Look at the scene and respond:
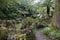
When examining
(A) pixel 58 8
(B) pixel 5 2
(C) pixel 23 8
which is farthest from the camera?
(C) pixel 23 8

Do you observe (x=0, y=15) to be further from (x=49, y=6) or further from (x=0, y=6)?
(x=49, y=6)

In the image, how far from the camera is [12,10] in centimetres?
2130

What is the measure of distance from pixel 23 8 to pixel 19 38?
18.2 metres

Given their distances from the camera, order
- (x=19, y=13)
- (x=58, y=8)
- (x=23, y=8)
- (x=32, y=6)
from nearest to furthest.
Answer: (x=58, y=8)
(x=19, y=13)
(x=23, y=8)
(x=32, y=6)

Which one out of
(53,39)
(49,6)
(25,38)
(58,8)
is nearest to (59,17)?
(58,8)

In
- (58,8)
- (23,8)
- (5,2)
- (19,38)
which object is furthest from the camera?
(23,8)

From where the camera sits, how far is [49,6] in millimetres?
18922

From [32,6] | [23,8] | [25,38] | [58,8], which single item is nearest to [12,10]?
[23,8]

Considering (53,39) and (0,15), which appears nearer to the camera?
(53,39)

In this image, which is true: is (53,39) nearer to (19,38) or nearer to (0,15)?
(19,38)

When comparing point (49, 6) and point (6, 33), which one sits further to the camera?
point (49, 6)

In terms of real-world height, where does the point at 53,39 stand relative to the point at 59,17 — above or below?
below

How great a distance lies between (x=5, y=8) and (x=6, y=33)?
10.8 metres

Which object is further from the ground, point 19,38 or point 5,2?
point 5,2
